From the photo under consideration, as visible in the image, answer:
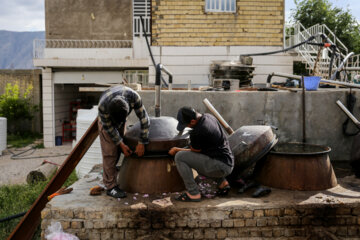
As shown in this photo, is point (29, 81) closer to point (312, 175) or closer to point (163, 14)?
point (163, 14)

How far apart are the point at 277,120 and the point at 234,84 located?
149 centimetres

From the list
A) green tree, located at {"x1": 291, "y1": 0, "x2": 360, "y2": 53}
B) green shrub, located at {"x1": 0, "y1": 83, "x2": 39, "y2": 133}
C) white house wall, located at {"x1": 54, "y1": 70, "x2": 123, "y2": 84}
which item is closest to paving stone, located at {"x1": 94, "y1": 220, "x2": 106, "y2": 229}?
white house wall, located at {"x1": 54, "y1": 70, "x2": 123, "y2": 84}

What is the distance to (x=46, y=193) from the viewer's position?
5.04 m

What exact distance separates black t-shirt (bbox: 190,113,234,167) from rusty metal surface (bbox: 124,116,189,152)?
1.45 ft

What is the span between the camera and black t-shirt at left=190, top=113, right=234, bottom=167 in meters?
4.18

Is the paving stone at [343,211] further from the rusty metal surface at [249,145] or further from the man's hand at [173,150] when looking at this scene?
the man's hand at [173,150]

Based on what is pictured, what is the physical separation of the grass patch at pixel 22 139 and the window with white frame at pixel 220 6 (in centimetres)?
1156

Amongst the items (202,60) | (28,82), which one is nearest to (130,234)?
(202,60)

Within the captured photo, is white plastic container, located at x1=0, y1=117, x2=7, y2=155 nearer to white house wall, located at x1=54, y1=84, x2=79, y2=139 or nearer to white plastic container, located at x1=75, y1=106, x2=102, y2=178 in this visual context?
white house wall, located at x1=54, y1=84, x2=79, y2=139

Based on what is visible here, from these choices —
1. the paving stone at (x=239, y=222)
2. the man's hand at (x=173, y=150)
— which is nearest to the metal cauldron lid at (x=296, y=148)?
the paving stone at (x=239, y=222)

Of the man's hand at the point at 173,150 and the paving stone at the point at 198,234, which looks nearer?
the paving stone at the point at 198,234

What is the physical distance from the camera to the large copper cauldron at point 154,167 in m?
4.61

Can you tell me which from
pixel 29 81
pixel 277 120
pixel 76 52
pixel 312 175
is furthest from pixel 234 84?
pixel 29 81

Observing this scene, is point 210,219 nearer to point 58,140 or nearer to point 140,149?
point 140,149
